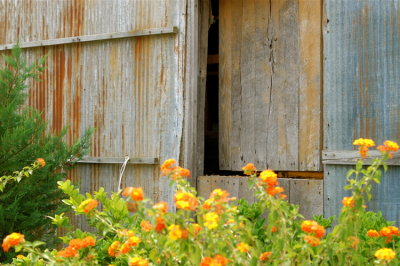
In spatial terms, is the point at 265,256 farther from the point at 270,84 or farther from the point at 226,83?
the point at 226,83

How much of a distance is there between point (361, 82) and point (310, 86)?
0.50 metres

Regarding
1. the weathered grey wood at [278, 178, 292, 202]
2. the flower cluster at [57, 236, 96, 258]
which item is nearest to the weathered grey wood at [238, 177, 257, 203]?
the weathered grey wood at [278, 178, 292, 202]

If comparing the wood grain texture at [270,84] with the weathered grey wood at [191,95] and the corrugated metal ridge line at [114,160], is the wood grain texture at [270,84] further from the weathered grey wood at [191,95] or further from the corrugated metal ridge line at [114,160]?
the corrugated metal ridge line at [114,160]

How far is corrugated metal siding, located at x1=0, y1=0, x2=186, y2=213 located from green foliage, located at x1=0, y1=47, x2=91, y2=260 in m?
0.39

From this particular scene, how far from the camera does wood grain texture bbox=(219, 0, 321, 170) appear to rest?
5.04 m

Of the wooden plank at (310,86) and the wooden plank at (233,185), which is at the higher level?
the wooden plank at (310,86)

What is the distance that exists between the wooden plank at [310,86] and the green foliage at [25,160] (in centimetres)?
194

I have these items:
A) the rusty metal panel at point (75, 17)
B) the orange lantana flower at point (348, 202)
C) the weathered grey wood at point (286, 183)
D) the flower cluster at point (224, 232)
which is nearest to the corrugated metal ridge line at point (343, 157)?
the weathered grey wood at point (286, 183)

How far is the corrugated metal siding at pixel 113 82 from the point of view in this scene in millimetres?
5484

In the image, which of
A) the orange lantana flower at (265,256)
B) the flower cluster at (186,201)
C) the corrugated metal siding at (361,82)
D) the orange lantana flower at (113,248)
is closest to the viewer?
the flower cluster at (186,201)

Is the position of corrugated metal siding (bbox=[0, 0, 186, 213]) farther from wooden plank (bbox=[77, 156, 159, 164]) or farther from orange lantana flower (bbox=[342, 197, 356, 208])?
orange lantana flower (bbox=[342, 197, 356, 208])

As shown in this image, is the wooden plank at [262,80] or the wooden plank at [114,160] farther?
the wooden plank at [114,160]

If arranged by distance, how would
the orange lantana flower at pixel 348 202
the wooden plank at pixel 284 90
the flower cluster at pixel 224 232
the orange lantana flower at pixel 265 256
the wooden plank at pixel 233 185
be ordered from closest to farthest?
the flower cluster at pixel 224 232 → the orange lantana flower at pixel 348 202 → the orange lantana flower at pixel 265 256 → the wooden plank at pixel 284 90 → the wooden plank at pixel 233 185

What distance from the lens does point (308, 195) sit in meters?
4.90
